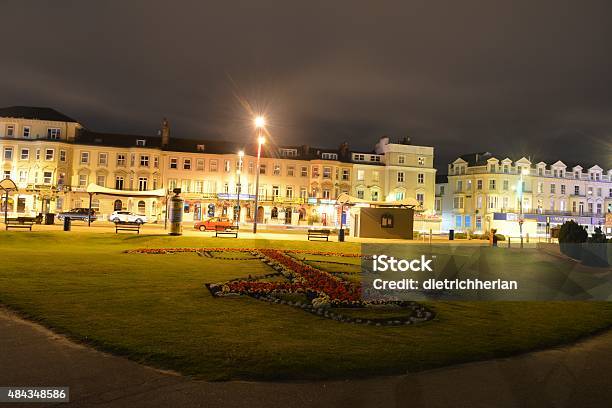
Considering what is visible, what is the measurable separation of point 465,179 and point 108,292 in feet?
253

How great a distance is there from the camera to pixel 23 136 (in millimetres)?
67062

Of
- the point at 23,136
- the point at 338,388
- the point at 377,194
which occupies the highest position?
the point at 23,136

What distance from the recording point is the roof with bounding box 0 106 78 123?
67.4 m

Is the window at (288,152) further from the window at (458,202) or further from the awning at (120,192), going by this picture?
the awning at (120,192)

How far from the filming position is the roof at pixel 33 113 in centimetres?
6738

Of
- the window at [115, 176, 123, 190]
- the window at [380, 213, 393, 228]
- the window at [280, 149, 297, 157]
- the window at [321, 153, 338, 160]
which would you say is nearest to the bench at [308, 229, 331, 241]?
the window at [380, 213, 393, 228]

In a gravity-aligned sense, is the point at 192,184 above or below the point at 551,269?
above

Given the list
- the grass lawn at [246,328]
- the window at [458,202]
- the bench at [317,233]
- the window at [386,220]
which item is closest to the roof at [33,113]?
the bench at [317,233]

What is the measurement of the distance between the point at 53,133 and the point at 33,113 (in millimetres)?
4194

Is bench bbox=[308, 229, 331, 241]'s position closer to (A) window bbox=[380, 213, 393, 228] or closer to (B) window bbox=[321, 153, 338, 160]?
(A) window bbox=[380, 213, 393, 228]

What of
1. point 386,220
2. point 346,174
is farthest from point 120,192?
point 346,174

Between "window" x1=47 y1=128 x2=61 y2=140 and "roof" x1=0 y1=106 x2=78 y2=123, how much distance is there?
138cm

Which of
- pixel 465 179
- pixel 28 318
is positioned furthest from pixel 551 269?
pixel 465 179

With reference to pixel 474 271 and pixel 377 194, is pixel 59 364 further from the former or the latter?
pixel 377 194
